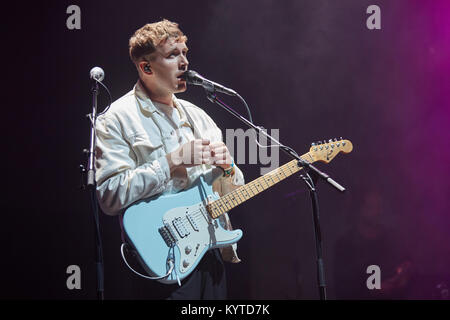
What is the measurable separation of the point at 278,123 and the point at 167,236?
1642 mm

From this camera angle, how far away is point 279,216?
3447 mm

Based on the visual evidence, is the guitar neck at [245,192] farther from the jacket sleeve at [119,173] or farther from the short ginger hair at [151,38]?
the short ginger hair at [151,38]

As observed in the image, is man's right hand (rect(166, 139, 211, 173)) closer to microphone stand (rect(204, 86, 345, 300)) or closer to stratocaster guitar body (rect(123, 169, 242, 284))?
stratocaster guitar body (rect(123, 169, 242, 284))

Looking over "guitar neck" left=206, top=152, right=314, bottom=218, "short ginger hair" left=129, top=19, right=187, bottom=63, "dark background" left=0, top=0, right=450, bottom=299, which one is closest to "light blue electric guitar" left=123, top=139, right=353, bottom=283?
"guitar neck" left=206, top=152, right=314, bottom=218

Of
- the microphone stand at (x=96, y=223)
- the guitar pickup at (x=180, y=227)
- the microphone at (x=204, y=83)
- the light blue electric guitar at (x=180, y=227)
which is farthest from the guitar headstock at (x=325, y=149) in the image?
the microphone stand at (x=96, y=223)

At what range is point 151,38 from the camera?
239 centimetres

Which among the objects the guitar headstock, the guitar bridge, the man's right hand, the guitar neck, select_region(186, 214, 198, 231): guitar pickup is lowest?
the guitar bridge

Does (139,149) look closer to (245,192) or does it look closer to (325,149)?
(245,192)

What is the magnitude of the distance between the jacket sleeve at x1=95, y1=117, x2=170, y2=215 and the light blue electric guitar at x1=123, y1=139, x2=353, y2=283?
0.07 metres

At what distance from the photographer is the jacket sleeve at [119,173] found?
2082 millimetres

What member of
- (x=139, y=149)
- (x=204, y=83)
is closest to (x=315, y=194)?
(x=204, y=83)

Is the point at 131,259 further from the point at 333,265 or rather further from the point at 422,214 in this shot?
the point at 422,214

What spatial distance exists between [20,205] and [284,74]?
211 cm

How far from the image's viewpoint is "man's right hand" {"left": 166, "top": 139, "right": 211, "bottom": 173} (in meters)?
2.18
